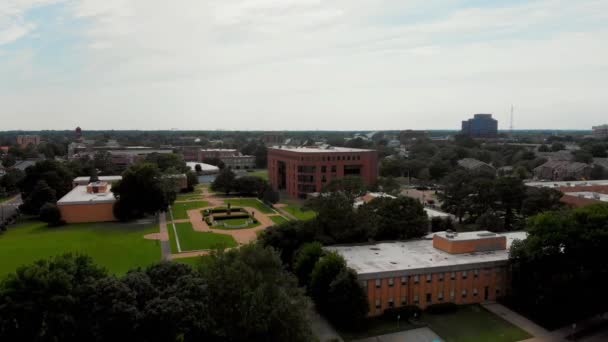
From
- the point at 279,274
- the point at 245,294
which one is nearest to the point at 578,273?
the point at 279,274

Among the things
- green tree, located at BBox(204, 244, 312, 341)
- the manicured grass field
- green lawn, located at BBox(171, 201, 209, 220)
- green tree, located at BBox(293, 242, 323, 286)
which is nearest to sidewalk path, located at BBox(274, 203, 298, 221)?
green lawn, located at BBox(171, 201, 209, 220)

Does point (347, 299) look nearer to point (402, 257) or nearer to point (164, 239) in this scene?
point (402, 257)

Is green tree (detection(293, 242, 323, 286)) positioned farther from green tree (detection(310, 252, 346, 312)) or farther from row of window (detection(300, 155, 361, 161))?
row of window (detection(300, 155, 361, 161))

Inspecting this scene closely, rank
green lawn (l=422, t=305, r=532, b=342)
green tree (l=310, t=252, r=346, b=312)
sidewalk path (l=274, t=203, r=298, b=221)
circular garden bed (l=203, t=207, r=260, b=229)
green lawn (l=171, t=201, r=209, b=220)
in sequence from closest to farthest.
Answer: green lawn (l=422, t=305, r=532, b=342)
green tree (l=310, t=252, r=346, b=312)
circular garden bed (l=203, t=207, r=260, b=229)
sidewalk path (l=274, t=203, r=298, b=221)
green lawn (l=171, t=201, r=209, b=220)

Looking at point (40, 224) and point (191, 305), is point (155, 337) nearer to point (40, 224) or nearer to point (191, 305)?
point (191, 305)

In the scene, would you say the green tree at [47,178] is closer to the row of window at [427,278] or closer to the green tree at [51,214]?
the green tree at [51,214]
